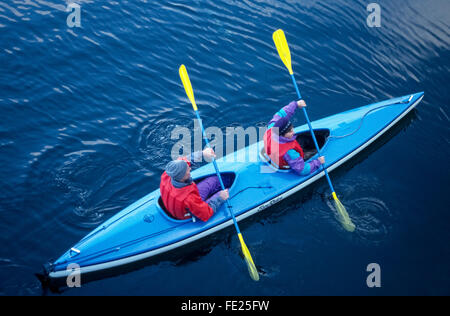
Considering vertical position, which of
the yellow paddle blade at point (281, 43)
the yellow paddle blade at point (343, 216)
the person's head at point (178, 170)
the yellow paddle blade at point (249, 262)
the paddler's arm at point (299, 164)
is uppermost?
the yellow paddle blade at point (281, 43)

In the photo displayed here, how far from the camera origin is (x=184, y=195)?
4953 mm

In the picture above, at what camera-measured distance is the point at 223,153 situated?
6766mm

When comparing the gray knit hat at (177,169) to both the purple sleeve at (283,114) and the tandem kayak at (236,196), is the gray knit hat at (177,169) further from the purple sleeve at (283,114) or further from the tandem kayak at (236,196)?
the purple sleeve at (283,114)

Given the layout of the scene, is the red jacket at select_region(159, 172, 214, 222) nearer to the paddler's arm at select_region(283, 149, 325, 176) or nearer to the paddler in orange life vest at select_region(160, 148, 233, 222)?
the paddler in orange life vest at select_region(160, 148, 233, 222)

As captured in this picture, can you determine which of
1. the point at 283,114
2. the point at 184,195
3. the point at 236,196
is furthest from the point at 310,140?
the point at 184,195

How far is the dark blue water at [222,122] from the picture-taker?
5.35 metres

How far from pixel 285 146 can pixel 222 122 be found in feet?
6.19

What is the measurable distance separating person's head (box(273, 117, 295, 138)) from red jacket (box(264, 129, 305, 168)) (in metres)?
0.20

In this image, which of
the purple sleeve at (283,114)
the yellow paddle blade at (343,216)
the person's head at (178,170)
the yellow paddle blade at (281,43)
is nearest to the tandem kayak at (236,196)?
the yellow paddle blade at (343,216)

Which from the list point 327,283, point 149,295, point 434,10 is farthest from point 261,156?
point 434,10

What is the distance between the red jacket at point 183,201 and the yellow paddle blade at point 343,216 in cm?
215

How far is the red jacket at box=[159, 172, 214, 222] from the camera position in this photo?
16.3 ft

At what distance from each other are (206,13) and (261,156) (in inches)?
189
